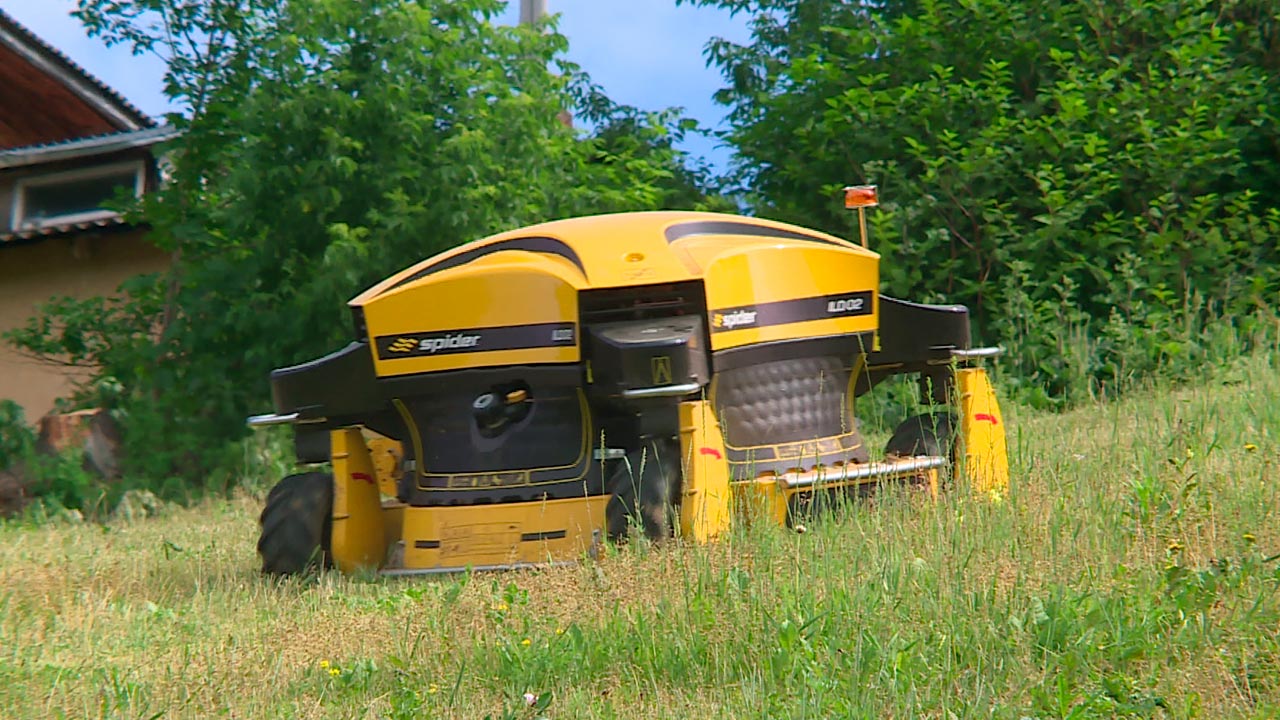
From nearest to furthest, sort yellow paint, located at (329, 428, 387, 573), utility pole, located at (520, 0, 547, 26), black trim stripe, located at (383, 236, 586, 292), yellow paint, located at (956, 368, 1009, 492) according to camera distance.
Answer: black trim stripe, located at (383, 236, 586, 292) → yellow paint, located at (956, 368, 1009, 492) → yellow paint, located at (329, 428, 387, 573) → utility pole, located at (520, 0, 547, 26)

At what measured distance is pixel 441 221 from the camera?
11672 mm

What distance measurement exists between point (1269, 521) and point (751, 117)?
10036 millimetres

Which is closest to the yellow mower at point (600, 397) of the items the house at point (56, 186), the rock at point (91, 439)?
the rock at point (91, 439)

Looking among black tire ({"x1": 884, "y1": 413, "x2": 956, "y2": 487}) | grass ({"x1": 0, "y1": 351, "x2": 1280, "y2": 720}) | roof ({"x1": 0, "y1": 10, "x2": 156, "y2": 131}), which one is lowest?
grass ({"x1": 0, "y1": 351, "x2": 1280, "y2": 720})

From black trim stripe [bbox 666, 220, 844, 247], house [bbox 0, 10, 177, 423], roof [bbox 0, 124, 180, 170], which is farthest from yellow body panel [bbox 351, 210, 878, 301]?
roof [bbox 0, 124, 180, 170]

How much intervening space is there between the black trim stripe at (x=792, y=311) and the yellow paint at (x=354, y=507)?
1.81m

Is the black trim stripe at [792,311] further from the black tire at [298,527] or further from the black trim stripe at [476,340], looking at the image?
the black tire at [298,527]

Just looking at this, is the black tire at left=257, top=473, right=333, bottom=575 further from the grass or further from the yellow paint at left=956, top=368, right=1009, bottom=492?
the yellow paint at left=956, top=368, right=1009, bottom=492

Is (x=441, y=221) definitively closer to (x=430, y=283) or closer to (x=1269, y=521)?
(x=430, y=283)

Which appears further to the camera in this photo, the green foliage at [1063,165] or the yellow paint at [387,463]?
the green foliage at [1063,165]

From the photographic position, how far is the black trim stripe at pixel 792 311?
6.10 m

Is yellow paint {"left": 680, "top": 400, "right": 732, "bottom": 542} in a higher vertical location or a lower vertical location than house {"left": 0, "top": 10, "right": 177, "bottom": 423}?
lower

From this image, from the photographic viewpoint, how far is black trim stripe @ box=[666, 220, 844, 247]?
6.35m

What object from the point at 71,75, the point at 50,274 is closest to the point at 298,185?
the point at 50,274
